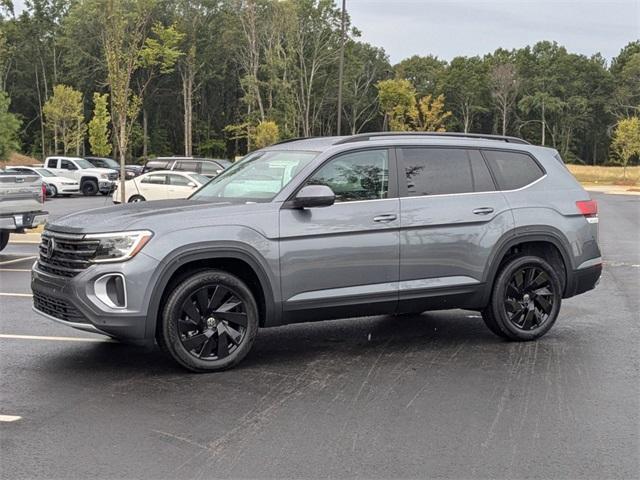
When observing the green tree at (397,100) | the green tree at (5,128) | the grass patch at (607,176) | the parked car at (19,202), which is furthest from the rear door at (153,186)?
the green tree at (397,100)

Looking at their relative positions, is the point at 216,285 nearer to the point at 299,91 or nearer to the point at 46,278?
the point at 46,278

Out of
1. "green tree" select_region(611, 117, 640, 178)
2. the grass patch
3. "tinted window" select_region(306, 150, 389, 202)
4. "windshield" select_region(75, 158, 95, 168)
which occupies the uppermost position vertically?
"green tree" select_region(611, 117, 640, 178)

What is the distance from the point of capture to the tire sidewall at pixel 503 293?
6926mm

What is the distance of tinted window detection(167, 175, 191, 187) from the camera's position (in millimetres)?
Result: 23359

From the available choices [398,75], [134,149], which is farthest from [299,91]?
[398,75]

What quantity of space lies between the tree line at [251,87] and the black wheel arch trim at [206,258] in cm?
4517

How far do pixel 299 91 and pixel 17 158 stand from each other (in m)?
28.6

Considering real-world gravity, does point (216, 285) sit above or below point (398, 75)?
below

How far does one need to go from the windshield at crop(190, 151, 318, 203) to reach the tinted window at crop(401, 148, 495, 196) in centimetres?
90

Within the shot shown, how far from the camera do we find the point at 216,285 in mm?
5906

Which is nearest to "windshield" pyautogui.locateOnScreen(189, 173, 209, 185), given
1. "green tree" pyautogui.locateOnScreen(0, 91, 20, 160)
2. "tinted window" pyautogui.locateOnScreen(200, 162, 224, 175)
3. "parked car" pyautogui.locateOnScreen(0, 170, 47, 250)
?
"tinted window" pyautogui.locateOnScreen(200, 162, 224, 175)

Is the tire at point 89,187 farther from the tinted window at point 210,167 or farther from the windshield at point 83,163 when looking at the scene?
the tinted window at point 210,167

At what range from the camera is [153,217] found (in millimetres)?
5828

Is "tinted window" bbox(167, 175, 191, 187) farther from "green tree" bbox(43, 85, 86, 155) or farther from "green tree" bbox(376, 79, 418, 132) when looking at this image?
"green tree" bbox(376, 79, 418, 132)
